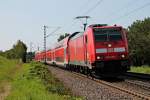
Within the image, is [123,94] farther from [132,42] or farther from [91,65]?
[132,42]

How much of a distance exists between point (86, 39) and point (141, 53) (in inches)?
2078

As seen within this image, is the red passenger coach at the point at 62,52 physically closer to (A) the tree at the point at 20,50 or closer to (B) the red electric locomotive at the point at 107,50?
(B) the red electric locomotive at the point at 107,50

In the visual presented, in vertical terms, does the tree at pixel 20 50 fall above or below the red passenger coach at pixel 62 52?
above

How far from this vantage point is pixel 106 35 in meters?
25.4

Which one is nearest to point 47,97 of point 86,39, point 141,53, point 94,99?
point 94,99

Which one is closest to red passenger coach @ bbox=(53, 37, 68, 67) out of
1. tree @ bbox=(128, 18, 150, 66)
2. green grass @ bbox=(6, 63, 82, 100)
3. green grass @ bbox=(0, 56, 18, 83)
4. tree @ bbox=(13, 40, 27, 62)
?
green grass @ bbox=(0, 56, 18, 83)

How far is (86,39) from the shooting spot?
27125 millimetres

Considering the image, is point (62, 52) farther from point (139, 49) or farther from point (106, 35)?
point (139, 49)

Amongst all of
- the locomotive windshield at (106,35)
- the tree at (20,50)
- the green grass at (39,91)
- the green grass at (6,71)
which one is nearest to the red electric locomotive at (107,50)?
the locomotive windshield at (106,35)

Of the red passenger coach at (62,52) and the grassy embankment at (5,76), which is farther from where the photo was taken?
the red passenger coach at (62,52)

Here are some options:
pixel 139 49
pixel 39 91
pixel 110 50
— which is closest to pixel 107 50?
pixel 110 50

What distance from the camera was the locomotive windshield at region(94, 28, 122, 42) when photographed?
83.3 ft

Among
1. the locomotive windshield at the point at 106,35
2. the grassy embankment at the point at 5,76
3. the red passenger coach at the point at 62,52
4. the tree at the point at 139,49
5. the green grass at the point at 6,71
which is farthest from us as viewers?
the tree at the point at 139,49

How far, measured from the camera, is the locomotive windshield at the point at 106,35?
2538 centimetres
